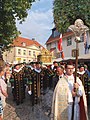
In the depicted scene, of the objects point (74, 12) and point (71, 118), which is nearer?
point (71, 118)

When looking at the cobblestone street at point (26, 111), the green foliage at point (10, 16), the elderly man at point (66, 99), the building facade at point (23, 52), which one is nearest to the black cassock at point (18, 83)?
the cobblestone street at point (26, 111)

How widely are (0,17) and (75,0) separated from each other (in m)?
4.72

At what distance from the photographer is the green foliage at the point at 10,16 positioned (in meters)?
18.8

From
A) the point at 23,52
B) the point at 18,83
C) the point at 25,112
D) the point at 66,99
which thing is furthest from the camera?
the point at 23,52

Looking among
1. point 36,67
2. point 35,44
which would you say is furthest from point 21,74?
point 35,44

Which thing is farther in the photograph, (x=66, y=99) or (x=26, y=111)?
(x=26, y=111)

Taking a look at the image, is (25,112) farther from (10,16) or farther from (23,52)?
(23,52)

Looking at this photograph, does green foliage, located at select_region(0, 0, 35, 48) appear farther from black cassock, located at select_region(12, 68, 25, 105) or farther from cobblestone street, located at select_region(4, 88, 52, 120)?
cobblestone street, located at select_region(4, 88, 52, 120)

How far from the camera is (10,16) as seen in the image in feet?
63.7

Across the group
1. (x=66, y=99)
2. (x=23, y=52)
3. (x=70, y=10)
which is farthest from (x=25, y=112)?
(x=23, y=52)

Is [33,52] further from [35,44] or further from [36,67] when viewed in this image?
[36,67]

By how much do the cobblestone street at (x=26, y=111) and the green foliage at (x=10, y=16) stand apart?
836 cm

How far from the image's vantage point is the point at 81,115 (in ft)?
22.8

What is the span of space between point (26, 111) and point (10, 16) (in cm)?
1036
